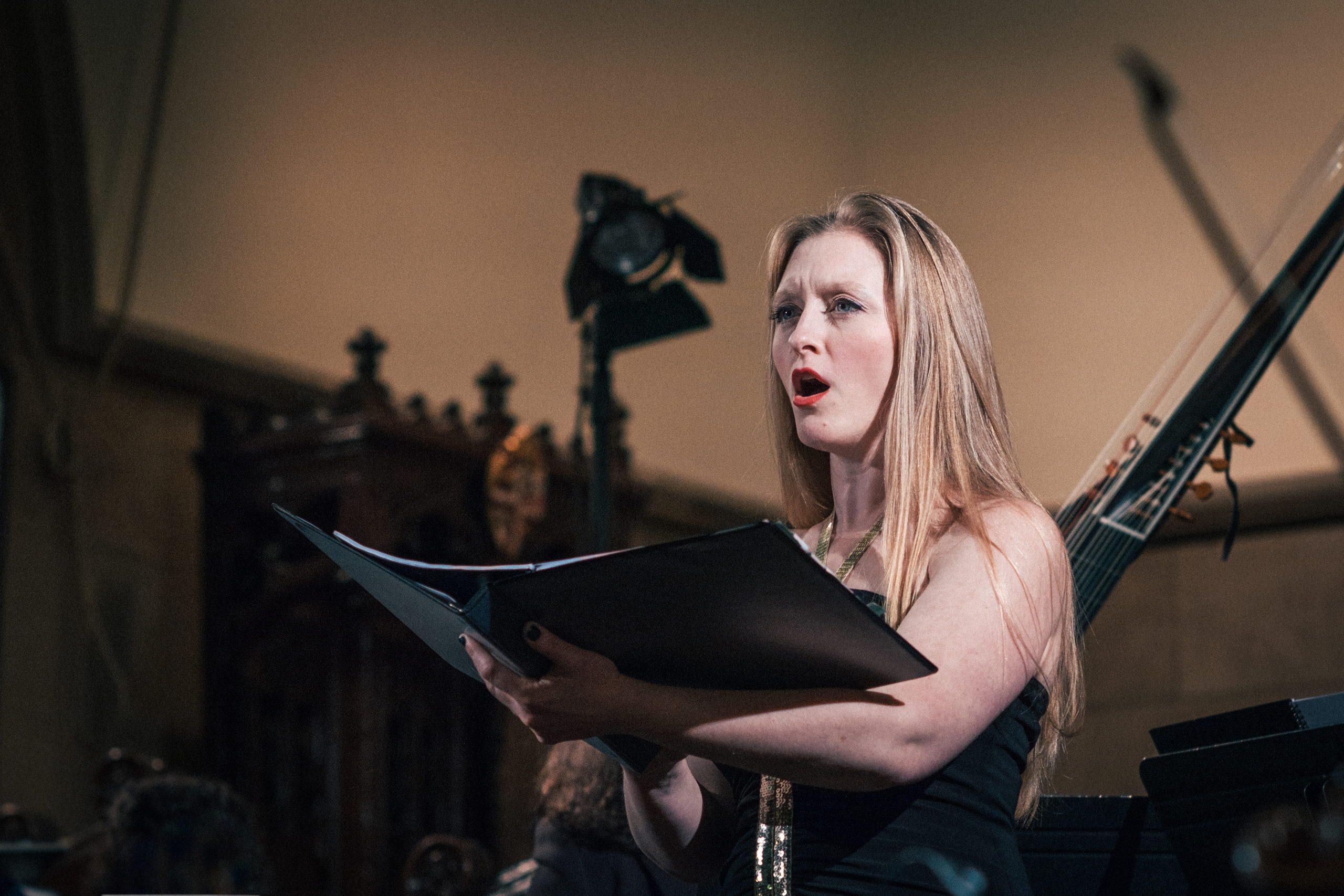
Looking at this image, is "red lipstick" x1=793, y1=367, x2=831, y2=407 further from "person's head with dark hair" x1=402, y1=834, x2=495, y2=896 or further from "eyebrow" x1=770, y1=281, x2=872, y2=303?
"person's head with dark hair" x1=402, y1=834, x2=495, y2=896

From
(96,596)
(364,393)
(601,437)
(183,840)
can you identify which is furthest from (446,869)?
(96,596)

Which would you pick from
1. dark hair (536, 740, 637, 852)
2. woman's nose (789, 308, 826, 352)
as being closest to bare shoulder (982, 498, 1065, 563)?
woman's nose (789, 308, 826, 352)

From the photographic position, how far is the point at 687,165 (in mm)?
6812

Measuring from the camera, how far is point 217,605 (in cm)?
448

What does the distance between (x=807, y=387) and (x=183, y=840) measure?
2.54m

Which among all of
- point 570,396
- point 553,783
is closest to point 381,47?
point 570,396

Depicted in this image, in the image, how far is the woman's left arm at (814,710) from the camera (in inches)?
52.3

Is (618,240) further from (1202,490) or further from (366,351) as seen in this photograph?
(1202,490)

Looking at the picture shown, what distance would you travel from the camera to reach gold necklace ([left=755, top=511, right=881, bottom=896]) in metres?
1.50

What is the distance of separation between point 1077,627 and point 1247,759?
0.59m

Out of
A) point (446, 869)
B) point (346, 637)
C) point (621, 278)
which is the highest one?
point (621, 278)

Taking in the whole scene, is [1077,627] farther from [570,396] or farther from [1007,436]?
[570,396]

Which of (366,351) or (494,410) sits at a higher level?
(366,351)

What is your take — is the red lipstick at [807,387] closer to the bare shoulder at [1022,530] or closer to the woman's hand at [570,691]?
the bare shoulder at [1022,530]
